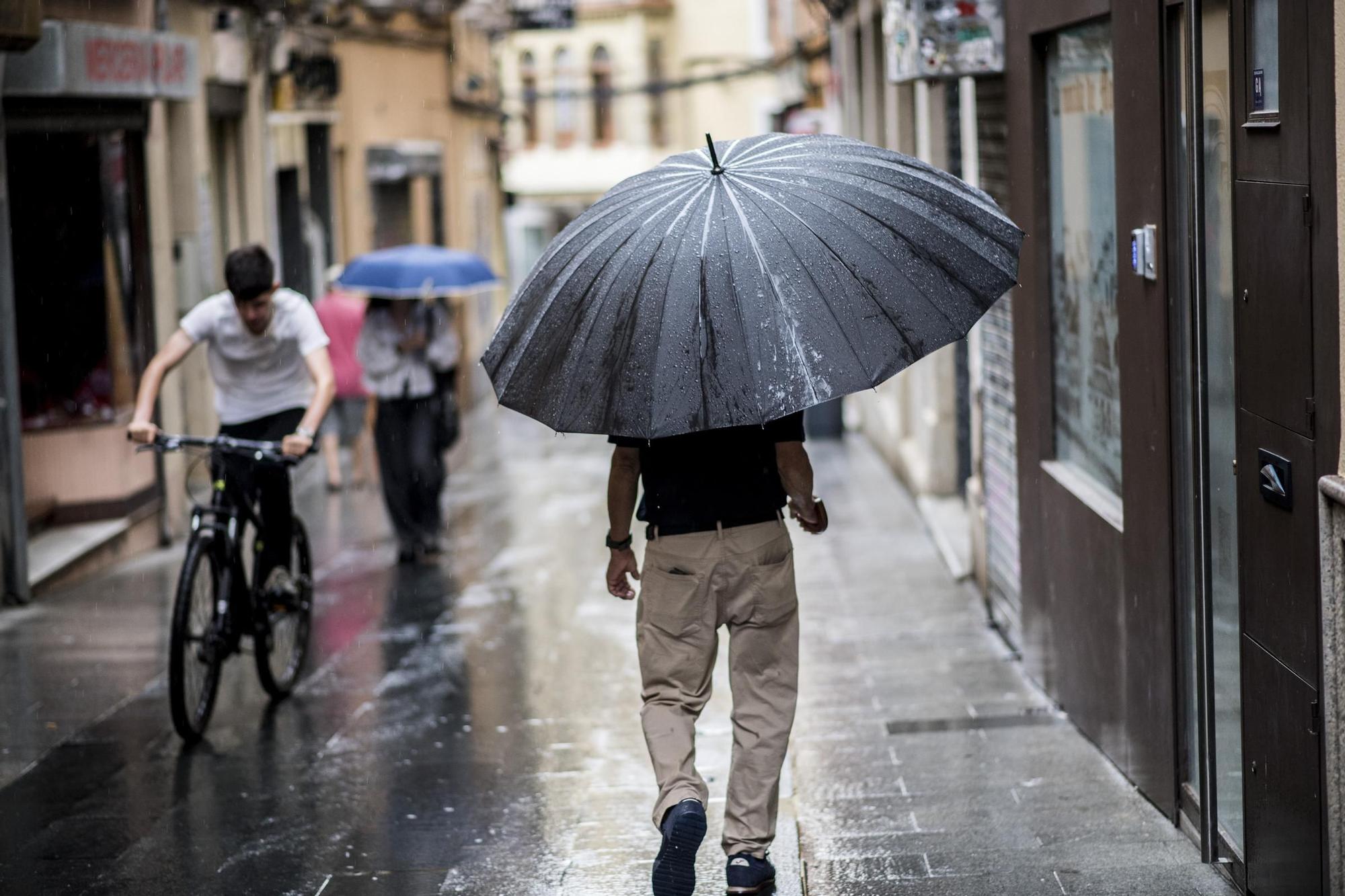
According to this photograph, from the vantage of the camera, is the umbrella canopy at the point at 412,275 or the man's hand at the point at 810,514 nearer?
the man's hand at the point at 810,514

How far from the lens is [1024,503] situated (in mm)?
7820

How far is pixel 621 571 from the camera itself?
5.23m

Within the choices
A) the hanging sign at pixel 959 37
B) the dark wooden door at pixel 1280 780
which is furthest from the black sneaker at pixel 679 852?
the hanging sign at pixel 959 37

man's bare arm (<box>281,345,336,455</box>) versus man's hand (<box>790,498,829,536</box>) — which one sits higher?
man's bare arm (<box>281,345,336,455</box>)

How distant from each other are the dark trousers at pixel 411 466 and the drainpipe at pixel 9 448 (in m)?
2.27

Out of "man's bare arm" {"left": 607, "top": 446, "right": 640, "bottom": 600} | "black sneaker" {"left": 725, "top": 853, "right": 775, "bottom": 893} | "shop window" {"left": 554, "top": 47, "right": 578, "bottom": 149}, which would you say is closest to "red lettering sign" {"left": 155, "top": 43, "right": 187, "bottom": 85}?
"man's bare arm" {"left": 607, "top": 446, "right": 640, "bottom": 600}

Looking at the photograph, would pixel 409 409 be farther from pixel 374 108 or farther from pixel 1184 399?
pixel 374 108

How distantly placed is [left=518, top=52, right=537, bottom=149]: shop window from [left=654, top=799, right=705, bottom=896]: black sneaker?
175 ft

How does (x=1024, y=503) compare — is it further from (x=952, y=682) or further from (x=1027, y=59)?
(x=1027, y=59)

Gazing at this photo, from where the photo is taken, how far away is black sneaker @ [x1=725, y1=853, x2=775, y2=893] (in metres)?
5.09

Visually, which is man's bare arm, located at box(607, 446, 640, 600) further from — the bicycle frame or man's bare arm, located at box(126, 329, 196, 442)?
the bicycle frame

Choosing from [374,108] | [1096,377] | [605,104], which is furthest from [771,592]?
[605,104]

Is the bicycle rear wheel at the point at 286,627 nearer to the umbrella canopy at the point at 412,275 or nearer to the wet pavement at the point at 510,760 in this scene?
the wet pavement at the point at 510,760

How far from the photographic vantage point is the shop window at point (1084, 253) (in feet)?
21.1
